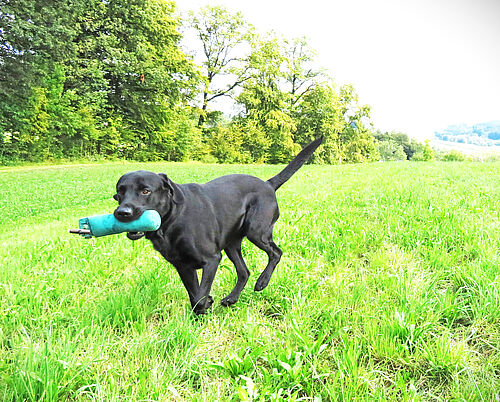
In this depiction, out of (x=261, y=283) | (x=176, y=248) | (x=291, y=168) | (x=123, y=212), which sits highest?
(x=291, y=168)

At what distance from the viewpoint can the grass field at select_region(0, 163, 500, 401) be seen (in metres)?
1.71

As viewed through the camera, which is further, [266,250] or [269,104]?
[269,104]

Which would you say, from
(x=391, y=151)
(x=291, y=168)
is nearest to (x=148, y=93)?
(x=291, y=168)

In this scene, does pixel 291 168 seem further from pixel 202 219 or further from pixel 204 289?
pixel 204 289

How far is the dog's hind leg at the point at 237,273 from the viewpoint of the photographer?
2.68 meters

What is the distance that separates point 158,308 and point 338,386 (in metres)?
1.52

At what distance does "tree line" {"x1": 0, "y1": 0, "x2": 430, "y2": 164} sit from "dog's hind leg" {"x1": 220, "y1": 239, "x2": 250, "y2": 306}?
2550 cm

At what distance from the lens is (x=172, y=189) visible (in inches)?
95.2

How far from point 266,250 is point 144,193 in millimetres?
1228

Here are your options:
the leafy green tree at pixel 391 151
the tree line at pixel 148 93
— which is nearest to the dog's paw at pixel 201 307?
the tree line at pixel 148 93

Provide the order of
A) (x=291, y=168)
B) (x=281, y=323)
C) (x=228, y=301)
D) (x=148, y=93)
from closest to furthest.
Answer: (x=281, y=323) → (x=228, y=301) → (x=291, y=168) → (x=148, y=93)

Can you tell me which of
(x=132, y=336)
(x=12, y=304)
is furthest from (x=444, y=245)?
(x=12, y=304)

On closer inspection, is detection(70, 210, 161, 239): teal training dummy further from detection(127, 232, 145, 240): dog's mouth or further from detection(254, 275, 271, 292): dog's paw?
detection(254, 275, 271, 292): dog's paw

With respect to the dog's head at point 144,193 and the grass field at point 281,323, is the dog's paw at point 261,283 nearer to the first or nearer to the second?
the grass field at point 281,323
